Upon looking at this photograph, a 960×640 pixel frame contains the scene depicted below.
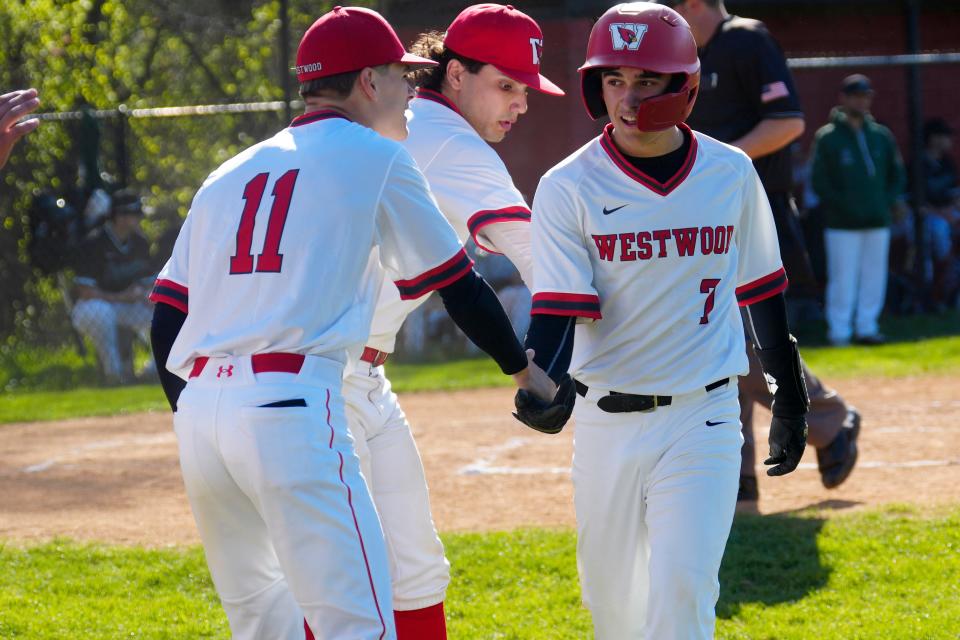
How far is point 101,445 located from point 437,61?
4955 millimetres

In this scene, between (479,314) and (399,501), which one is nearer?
(479,314)

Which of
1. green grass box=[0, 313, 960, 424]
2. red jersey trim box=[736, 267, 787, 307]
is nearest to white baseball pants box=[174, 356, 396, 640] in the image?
red jersey trim box=[736, 267, 787, 307]

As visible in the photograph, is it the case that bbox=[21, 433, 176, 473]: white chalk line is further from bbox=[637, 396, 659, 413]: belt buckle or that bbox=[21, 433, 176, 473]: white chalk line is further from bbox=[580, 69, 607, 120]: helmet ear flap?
bbox=[637, 396, 659, 413]: belt buckle

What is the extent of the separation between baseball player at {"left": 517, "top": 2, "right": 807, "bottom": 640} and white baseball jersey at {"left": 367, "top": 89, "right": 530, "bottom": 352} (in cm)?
32

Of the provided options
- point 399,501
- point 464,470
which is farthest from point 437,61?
point 464,470

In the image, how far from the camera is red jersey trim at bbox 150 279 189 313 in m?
3.19

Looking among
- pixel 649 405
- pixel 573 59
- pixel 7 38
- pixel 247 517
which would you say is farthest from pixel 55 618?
pixel 7 38

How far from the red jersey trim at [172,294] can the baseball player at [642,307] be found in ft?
2.88

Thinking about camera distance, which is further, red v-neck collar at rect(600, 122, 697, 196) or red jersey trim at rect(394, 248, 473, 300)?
red v-neck collar at rect(600, 122, 697, 196)

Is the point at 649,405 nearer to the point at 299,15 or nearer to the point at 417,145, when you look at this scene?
the point at 417,145

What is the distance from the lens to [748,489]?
590 centimetres

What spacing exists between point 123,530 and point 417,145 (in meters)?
3.16

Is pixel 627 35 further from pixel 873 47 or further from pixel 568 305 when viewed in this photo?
pixel 873 47

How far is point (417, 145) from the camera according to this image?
3.80m
